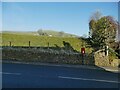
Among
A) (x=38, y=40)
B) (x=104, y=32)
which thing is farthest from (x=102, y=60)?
(x=38, y=40)

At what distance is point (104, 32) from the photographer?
976 inches

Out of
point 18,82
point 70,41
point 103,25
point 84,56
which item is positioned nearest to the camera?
point 18,82

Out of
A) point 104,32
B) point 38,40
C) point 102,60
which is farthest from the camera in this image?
point 38,40

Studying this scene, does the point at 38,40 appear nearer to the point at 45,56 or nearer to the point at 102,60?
the point at 45,56

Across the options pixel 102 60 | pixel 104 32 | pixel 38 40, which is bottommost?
pixel 102 60

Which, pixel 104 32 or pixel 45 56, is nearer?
pixel 45 56

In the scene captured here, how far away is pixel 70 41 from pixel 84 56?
12.9 metres

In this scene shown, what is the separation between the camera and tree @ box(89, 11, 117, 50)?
24.5 meters

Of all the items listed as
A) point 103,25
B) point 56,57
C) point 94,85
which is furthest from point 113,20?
point 94,85

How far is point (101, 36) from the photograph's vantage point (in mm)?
24828

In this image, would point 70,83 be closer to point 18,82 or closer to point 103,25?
point 18,82

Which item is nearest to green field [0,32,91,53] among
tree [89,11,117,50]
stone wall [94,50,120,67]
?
tree [89,11,117,50]

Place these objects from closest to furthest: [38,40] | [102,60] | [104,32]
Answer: [102,60], [104,32], [38,40]

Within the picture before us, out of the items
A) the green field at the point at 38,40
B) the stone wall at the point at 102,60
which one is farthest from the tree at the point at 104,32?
the stone wall at the point at 102,60
